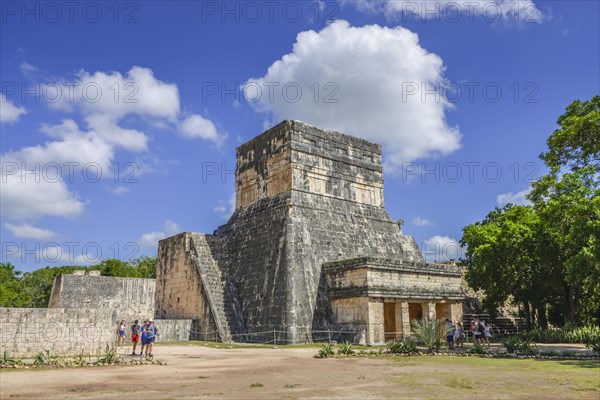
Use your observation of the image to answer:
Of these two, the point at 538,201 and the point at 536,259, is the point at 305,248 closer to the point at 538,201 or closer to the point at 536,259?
the point at 538,201

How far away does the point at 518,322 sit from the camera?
25.8 metres

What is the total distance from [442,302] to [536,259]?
18.3 feet

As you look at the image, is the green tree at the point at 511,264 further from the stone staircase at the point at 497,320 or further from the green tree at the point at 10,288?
the green tree at the point at 10,288

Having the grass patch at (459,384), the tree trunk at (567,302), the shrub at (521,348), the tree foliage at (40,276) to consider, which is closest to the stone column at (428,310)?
the shrub at (521,348)

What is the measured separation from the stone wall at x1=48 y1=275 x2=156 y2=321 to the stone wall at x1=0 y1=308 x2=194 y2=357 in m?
12.9

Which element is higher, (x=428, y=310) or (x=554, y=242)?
(x=554, y=242)

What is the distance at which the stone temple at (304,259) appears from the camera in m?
17.1

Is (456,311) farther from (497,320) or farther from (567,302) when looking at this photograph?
(497,320)

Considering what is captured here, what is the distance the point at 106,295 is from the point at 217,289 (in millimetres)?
10664

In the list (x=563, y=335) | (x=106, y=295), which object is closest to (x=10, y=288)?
(x=106, y=295)

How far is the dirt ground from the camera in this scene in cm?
700

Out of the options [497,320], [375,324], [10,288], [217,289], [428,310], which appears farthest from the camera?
[10,288]

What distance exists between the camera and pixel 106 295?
27.1 meters

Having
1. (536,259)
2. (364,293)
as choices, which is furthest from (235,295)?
(536,259)
